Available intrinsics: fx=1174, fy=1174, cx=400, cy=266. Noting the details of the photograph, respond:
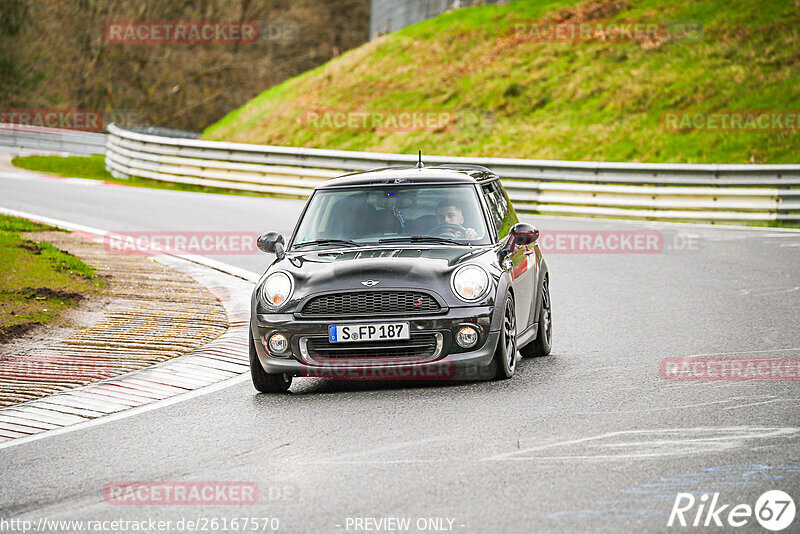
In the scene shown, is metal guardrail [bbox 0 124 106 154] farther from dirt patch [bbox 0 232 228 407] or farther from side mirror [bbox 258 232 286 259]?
side mirror [bbox 258 232 286 259]

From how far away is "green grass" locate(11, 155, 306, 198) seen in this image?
27.3m

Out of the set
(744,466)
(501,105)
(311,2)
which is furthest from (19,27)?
(744,466)

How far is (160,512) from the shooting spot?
5.57m

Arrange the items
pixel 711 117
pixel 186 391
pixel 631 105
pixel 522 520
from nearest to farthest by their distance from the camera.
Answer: pixel 522 520 < pixel 186 391 < pixel 711 117 < pixel 631 105

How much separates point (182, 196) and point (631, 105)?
11.7 metres

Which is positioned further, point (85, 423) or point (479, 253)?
point (479, 253)

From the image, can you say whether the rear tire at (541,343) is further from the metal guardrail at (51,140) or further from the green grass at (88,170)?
the metal guardrail at (51,140)

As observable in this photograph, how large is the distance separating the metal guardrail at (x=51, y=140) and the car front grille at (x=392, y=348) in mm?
29178

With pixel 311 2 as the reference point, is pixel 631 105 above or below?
below

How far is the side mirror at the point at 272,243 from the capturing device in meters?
9.03

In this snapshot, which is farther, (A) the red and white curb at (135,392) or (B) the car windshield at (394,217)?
(B) the car windshield at (394,217)

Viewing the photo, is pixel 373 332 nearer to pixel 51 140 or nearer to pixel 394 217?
pixel 394 217

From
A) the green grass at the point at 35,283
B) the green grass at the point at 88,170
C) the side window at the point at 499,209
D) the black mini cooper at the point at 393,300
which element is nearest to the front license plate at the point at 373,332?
the black mini cooper at the point at 393,300

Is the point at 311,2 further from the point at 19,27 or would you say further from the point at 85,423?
the point at 85,423
